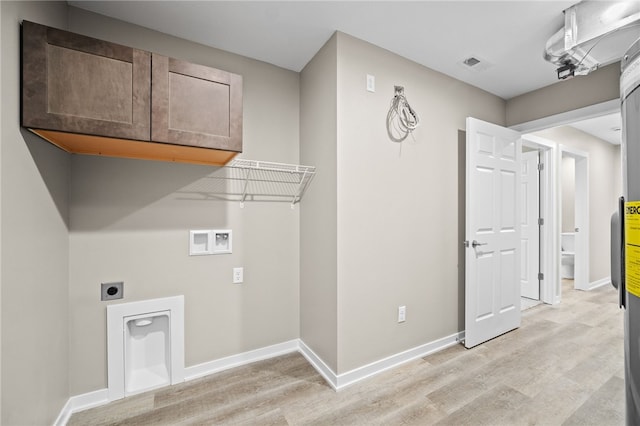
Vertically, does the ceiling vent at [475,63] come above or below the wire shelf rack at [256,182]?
above

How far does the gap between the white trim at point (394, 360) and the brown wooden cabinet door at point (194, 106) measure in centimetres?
176

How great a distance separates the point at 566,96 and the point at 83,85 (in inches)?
148

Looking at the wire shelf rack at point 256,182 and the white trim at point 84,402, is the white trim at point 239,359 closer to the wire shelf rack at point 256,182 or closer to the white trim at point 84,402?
the white trim at point 84,402

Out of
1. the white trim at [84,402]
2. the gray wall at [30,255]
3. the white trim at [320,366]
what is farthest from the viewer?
the white trim at [320,366]

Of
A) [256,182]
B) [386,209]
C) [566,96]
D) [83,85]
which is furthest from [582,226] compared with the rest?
[83,85]

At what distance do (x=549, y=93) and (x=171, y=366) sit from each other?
13.5ft

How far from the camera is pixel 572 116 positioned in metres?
2.69

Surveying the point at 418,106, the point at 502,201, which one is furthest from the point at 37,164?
the point at 502,201

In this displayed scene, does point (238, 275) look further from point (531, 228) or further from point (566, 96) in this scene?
point (531, 228)

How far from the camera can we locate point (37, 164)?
1.39 m

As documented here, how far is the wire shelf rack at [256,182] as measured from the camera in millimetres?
2182

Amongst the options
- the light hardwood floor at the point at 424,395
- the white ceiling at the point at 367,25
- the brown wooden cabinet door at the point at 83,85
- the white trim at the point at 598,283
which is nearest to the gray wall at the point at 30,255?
the brown wooden cabinet door at the point at 83,85

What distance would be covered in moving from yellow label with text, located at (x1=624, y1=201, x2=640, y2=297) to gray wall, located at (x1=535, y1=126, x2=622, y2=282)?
443 cm

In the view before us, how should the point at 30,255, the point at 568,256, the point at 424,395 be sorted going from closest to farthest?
the point at 30,255, the point at 424,395, the point at 568,256
